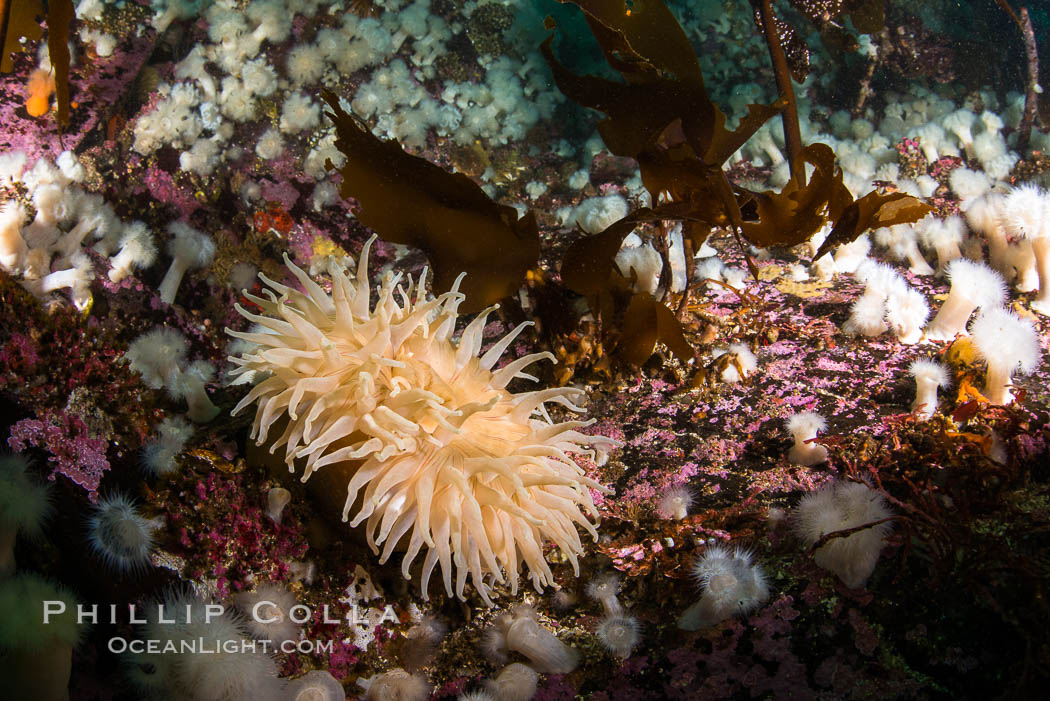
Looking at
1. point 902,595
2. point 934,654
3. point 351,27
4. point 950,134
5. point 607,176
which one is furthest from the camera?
point 950,134

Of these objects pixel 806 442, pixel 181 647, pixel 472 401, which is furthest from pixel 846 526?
pixel 181 647

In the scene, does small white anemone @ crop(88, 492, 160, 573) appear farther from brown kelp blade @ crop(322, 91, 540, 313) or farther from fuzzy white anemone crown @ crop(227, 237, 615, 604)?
brown kelp blade @ crop(322, 91, 540, 313)

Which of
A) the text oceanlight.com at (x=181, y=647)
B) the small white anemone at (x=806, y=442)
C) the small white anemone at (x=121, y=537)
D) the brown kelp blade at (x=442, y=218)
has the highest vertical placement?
the brown kelp blade at (x=442, y=218)

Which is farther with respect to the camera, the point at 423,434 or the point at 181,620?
the point at 423,434

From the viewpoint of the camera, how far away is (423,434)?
6.25ft

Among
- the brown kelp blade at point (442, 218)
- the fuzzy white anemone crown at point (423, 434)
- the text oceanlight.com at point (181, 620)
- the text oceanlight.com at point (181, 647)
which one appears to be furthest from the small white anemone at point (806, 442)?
the text oceanlight.com at point (181, 647)

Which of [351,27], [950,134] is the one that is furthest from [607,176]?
[950,134]

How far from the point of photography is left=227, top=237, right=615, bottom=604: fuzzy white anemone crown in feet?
6.13

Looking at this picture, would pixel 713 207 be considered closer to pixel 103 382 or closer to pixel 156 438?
pixel 156 438

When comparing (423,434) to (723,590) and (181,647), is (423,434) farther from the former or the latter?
(723,590)

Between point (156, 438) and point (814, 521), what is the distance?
2640mm

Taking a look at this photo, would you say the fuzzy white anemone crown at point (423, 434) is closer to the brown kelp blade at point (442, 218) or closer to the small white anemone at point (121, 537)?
the small white anemone at point (121, 537)

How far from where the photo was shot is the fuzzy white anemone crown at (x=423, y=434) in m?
1.87

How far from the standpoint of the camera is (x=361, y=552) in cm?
220
